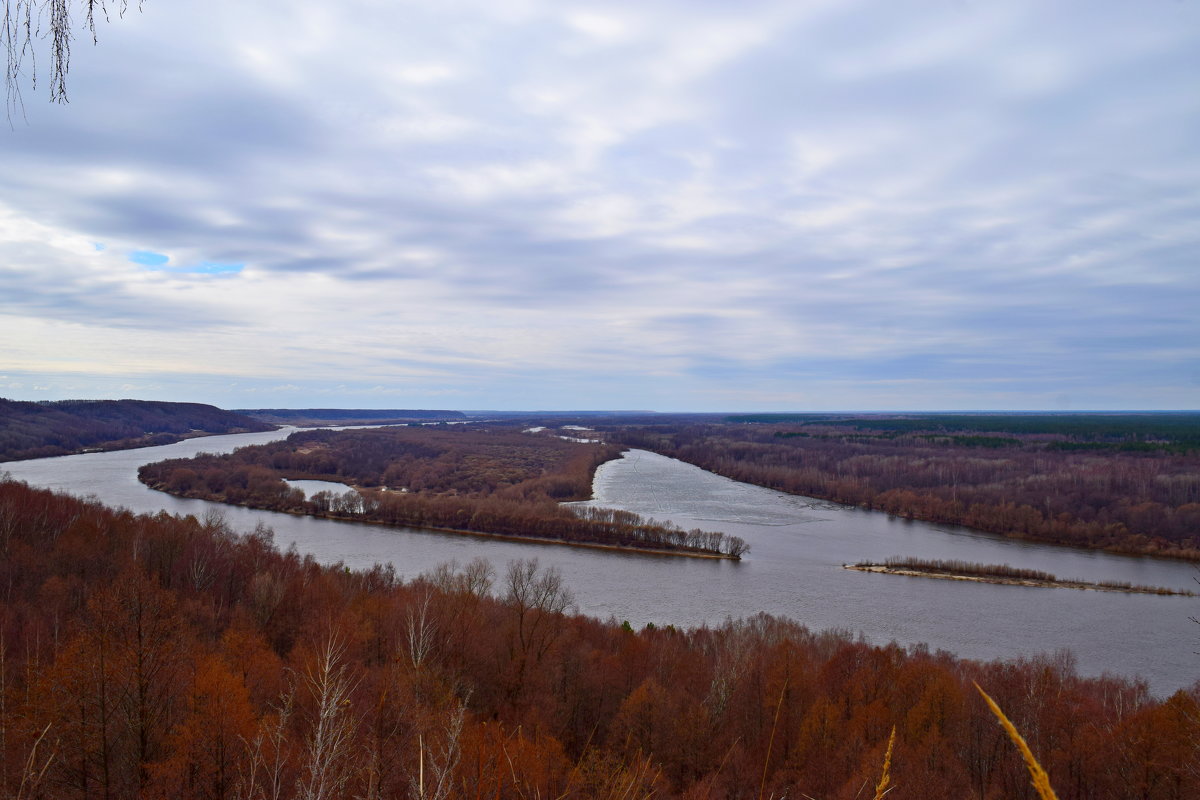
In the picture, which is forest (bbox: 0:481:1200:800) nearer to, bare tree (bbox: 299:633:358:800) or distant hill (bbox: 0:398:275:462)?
bare tree (bbox: 299:633:358:800)

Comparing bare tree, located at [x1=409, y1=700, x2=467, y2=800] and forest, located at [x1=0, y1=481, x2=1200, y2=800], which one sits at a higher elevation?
bare tree, located at [x1=409, y1=700, x2=467, y2=800]

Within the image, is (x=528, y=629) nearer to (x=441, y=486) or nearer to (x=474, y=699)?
(x=474, y=699)

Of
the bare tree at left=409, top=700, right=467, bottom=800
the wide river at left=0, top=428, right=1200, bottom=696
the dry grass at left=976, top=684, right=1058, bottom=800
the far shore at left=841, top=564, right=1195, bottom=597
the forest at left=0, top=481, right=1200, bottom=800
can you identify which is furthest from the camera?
the far shore at left=841, top=564, right=1195, bottom=597

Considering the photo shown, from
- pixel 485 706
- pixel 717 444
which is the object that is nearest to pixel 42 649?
pixel 485 706

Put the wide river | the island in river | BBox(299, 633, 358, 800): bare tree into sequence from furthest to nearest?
the island in river → the wide river → BBox(299, 633, 358, 800): bare tree

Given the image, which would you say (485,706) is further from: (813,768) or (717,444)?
(717,444)

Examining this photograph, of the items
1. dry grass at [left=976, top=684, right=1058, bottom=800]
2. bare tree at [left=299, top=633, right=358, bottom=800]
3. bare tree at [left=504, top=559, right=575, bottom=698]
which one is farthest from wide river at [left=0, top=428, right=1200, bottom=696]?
dry grass at [left=976, top=684, right=1058, bottom=800]

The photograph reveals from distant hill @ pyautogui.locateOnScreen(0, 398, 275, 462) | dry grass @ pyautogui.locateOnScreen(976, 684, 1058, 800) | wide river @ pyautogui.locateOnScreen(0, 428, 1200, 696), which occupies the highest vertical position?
dry grass @ pyautogui.locateOnScreen(976, 684, 1058, 800)
